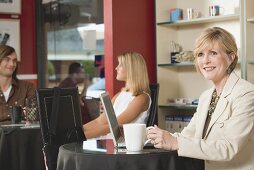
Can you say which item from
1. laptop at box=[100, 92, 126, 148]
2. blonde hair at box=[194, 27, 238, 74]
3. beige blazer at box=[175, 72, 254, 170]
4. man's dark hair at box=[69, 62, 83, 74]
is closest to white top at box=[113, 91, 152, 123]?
laptop at box=[100, 92, 126, 148]

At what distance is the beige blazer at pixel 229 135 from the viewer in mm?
2303

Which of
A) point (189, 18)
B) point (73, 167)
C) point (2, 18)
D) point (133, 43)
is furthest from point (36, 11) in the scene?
point (73, 167)

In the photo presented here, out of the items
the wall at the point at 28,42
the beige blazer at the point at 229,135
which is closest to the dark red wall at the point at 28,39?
the wall at the point at 28,42

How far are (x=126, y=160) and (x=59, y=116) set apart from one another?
123 centimetres

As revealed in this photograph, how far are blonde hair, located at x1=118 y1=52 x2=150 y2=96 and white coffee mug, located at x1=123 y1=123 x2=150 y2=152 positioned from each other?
1669 mm

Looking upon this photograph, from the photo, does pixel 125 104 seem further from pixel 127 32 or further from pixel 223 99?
pixel 223 99

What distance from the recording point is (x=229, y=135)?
7.62 feet

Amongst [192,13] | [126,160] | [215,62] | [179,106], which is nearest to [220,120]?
[215,62]

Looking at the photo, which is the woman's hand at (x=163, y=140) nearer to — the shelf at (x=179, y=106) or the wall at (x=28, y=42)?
the shelf at (x=179, y=106)

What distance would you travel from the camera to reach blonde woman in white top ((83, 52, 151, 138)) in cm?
403

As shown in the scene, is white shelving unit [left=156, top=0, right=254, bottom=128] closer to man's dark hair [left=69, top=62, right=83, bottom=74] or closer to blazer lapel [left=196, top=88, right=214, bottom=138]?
man's dark hair [left=69, top=62, right=83, bottom=74]

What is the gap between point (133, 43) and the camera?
4.95 metres

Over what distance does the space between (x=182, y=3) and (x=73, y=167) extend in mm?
3042

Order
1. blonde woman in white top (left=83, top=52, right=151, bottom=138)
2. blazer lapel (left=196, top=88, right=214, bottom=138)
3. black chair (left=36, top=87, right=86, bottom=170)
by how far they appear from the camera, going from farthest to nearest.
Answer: blonde woman in white top (left=83, top=52, right=151, bottom=138), black chair (left=36, top=87, right=86, bottom=170), blazer lapel (left=196, top=88, right=214, bottom=138)
